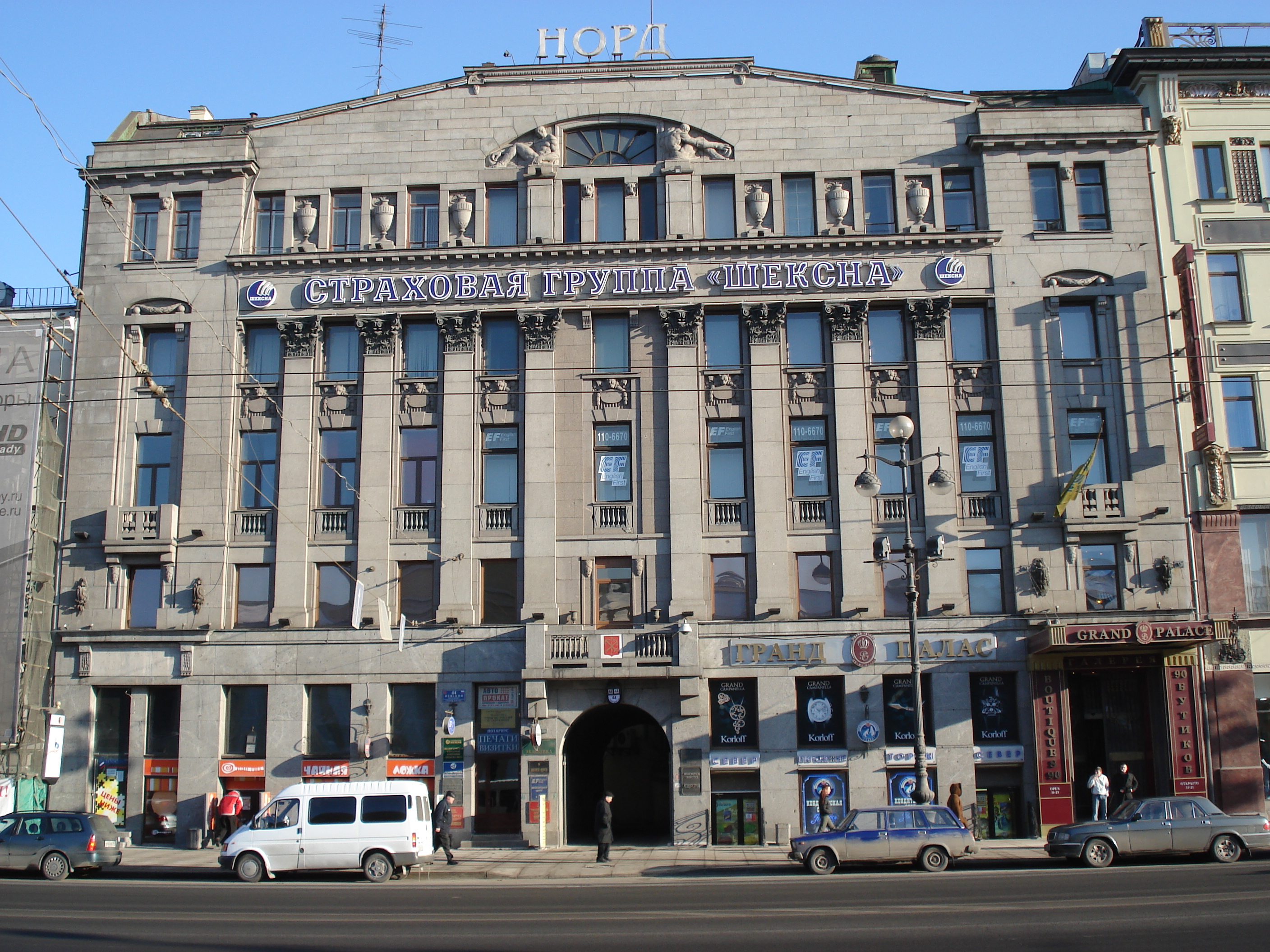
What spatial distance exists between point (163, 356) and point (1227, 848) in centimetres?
3535

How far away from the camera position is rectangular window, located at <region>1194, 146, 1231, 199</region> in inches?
1539

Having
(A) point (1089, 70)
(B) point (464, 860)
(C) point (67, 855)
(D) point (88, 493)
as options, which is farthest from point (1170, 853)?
(D) point (88, 493)

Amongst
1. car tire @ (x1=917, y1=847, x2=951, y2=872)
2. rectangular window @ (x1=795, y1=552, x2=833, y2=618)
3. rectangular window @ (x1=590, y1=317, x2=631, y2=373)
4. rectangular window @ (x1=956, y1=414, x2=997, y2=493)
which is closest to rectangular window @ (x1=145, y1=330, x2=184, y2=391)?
rectangular window @ (x1=590, y1=317, x2=631, y2=373)

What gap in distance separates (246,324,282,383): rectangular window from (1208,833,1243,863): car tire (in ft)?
102

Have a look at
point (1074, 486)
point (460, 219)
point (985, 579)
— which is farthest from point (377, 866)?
point (1074, 486)

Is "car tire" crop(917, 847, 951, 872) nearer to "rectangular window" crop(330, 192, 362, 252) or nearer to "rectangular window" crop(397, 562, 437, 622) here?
"rectangular window" crop(397, 562, 437, 622)

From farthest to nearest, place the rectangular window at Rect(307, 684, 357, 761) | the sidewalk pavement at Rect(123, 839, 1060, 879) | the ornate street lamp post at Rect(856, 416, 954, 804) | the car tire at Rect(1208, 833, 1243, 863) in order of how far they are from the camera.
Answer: the rectangular window at Rect(307, 684, 357, 761)
the sidewalk pavement at Rect(123, 839, 1060, 879)
the ornate street lamp post at Rect(856, 416, 954, 804)
the car tire at Rect(1208, 833, 1243, 863)

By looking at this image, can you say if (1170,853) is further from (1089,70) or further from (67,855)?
(1089,70)

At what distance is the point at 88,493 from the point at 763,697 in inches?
924

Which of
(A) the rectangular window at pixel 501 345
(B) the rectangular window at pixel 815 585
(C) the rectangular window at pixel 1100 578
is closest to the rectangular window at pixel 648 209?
(A) the rectangular window at pixel 501 345

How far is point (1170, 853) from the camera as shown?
2631cm

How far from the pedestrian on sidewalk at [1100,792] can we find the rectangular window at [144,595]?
29.9 metres

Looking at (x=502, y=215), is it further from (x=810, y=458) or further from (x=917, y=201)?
(x=917, y=201)

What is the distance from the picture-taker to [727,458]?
37688mm
